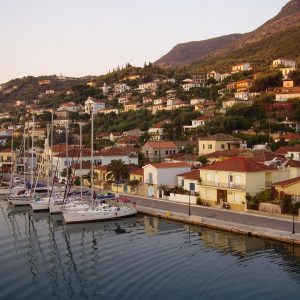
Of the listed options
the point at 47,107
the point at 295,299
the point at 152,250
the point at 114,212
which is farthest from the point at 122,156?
the point at 47,107

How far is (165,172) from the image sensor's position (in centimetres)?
5147

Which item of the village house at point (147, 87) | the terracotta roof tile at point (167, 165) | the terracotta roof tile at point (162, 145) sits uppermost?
the village house at point (147, 87)

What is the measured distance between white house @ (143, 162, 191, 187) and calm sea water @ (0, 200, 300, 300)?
11895 mm

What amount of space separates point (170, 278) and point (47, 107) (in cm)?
17265

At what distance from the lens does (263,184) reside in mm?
41781

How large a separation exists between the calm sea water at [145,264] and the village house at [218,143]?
35190 millimetres

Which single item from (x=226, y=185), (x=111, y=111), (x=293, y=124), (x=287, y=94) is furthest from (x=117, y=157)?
(x=111, y=111)

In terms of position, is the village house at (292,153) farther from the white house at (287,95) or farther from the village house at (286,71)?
the village house at (286,71)

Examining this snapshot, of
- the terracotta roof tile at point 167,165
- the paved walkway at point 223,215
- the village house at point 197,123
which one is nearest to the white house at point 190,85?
the village house at point 197,123

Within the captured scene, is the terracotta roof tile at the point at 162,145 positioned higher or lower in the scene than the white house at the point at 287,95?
lower

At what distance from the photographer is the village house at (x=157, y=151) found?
7619 centimetres

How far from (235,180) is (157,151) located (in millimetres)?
→ 35378

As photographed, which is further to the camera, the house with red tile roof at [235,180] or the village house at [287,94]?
the village house at [287,94]

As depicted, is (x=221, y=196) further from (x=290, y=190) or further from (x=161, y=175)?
(x=161, y=175)
